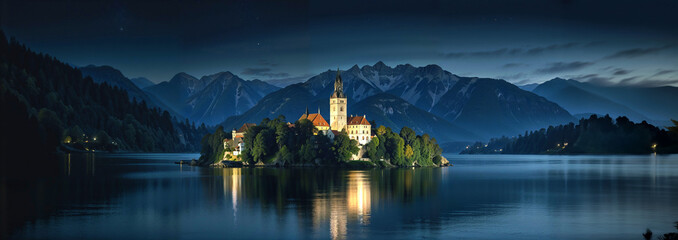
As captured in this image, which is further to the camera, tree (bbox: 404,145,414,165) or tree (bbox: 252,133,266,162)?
tree (bbox: 404,145,414,165)

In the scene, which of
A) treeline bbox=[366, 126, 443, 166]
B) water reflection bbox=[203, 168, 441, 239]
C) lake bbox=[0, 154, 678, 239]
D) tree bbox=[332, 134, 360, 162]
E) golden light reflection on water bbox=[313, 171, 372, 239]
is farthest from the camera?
treeline bbox=[366, 126, 443, 166]

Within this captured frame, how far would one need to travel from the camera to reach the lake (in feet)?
175

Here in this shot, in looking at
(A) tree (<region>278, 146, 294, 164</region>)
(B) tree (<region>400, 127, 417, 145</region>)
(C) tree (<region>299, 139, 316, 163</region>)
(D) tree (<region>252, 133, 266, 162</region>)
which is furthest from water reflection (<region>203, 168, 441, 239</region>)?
(B) tree (<region>400, 127, 417, 145</region>)

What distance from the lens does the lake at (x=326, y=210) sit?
53.4 meters

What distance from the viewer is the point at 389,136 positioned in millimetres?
182750

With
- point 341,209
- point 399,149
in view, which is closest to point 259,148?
point 399,149

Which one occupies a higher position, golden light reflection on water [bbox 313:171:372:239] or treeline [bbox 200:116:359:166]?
treeline [bbox 200:116:359:166]

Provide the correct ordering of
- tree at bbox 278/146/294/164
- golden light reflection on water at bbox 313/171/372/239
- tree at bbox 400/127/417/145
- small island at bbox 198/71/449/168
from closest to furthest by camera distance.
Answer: golden light reflection on water at bbox 313/171/372/239
tree at bbox 278/146/294/164
small island at bbox 198/71/449/168
tree at bbox 400/127/417/145

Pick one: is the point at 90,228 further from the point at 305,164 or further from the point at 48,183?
the point at 305,164

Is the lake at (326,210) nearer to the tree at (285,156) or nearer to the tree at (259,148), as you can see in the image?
the tree at (285,156)

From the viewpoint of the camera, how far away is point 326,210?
6856cm

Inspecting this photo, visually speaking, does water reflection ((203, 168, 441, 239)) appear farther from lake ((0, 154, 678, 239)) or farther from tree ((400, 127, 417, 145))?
tree ((400, 127, 417, 145))

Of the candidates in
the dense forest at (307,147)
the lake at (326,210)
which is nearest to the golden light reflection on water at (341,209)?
the lake at (326,210)

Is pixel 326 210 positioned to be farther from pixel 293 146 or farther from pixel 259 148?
pixel 259 148
